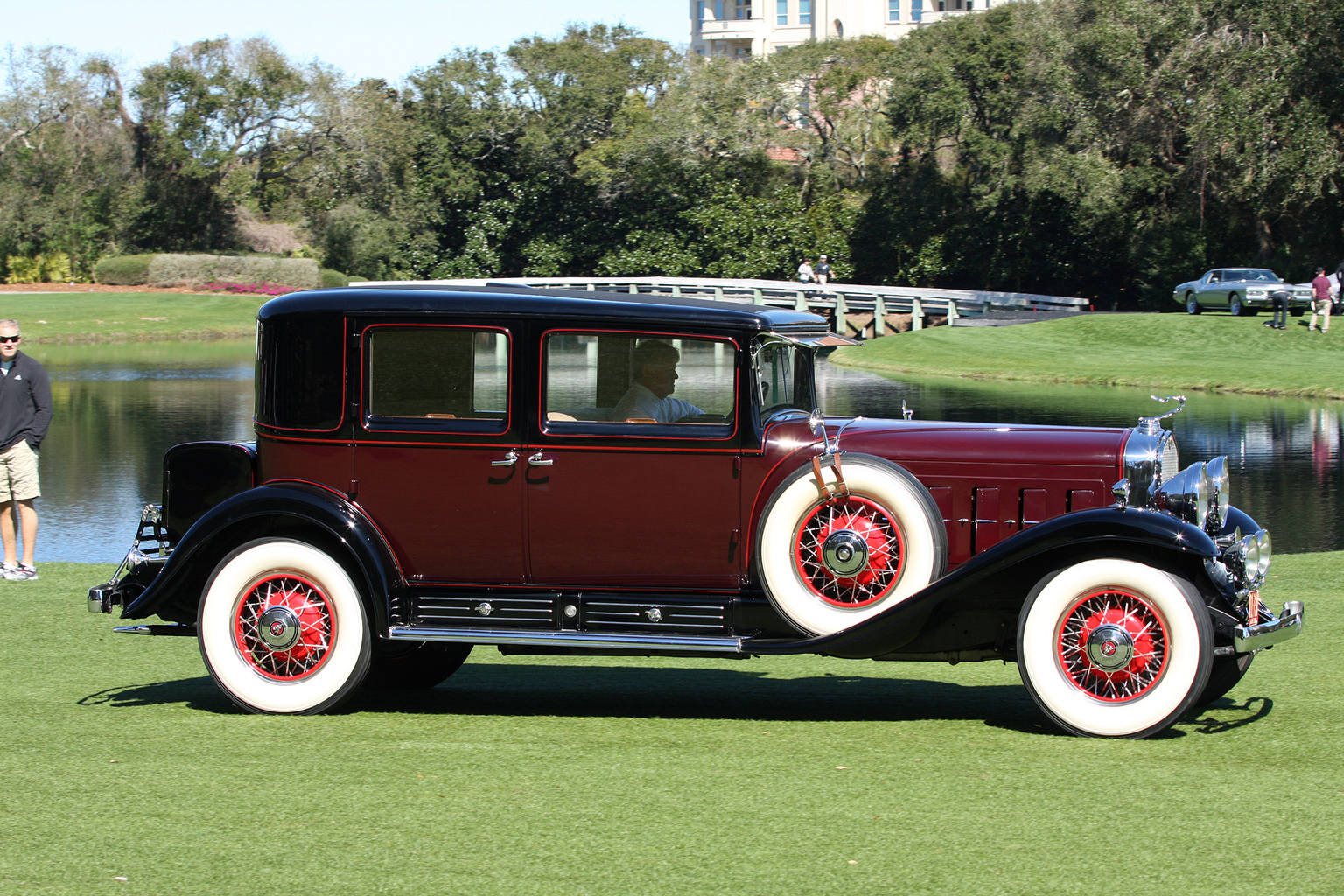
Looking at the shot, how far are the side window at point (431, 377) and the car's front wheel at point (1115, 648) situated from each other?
2.52 m

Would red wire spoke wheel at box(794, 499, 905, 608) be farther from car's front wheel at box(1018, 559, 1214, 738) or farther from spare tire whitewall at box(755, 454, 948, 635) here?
car's front wheel at box(1018, 559, 1214, 738)

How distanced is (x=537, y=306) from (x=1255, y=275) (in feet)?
Result: 114

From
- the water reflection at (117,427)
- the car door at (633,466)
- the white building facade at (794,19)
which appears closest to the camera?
the car door at (633,466)

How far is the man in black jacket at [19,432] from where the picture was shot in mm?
8906

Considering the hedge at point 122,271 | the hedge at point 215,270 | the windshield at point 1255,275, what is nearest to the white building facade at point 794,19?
the hedge at point 215,270

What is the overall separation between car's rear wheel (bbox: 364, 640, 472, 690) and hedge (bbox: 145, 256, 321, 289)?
5137 centimetres

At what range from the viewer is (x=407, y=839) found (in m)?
4.04

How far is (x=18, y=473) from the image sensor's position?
9055 mm

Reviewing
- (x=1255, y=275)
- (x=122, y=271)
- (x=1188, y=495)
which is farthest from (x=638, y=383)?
(x=122, y=271)

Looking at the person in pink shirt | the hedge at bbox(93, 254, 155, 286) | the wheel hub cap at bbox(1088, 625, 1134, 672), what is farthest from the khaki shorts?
the hedge at bbox(93, 254, 155, 286)

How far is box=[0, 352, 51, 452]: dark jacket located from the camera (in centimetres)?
891

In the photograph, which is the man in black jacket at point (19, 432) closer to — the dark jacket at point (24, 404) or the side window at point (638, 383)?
the dark jacket at point (24, 404)

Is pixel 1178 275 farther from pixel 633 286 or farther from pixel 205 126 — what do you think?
pixel 205 126

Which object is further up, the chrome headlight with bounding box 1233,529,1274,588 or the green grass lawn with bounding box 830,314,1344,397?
the green grass lawn with bounding box 830,314,1344,397
